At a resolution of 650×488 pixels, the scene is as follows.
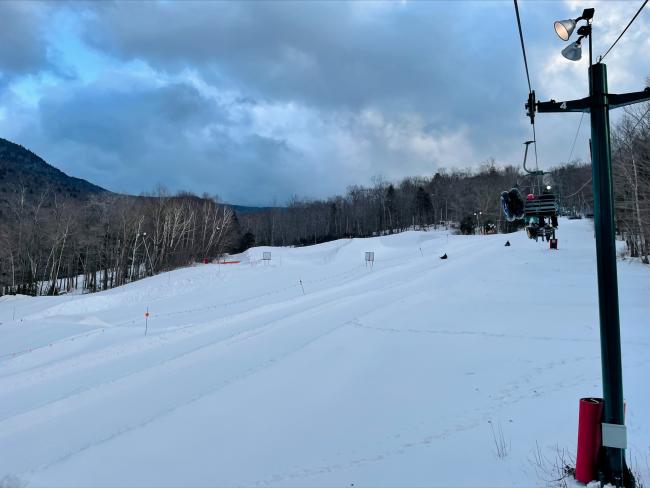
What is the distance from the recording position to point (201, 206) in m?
73.5

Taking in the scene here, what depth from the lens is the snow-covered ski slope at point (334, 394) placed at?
580 centimetres

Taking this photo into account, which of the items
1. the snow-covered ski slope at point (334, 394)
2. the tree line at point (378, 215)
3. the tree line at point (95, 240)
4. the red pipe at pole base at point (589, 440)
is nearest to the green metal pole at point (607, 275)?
the red pipe at pole base at point (589, 440)

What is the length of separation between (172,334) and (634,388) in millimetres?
14973

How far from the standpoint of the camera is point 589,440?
418 cm

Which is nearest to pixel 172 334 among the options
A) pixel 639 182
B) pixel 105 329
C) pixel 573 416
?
pixel 105 329

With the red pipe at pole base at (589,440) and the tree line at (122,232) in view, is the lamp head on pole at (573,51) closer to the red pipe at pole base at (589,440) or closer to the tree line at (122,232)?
the red pipe at pole base at (589,440)

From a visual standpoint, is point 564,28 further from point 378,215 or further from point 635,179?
point 378,215

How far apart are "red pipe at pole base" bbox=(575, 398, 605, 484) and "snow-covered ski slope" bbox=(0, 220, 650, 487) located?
67cm

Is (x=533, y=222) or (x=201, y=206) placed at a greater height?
(x=201, y=206)

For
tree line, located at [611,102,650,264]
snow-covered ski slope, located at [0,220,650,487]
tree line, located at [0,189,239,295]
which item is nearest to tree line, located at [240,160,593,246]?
tree line, located at [0,189,239,295]

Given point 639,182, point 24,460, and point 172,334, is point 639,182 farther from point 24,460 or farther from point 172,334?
point 24,460

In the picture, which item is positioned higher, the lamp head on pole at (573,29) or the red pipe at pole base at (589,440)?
the lamp head on pole at (573,29)

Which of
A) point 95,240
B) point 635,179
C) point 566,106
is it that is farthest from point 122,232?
point 566,106

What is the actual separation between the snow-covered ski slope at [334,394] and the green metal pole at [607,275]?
1.04 meters
